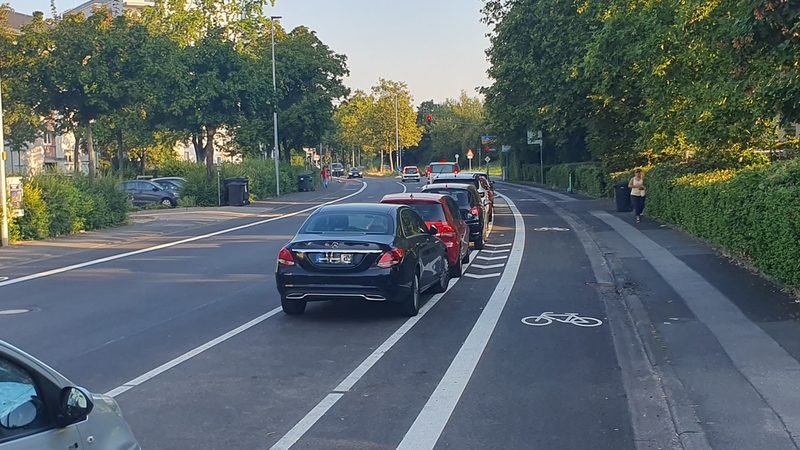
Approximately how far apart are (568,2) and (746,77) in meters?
23.0

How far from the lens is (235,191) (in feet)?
134

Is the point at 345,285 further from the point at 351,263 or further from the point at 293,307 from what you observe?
the point at 293,307

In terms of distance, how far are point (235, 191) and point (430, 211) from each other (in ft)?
86.3

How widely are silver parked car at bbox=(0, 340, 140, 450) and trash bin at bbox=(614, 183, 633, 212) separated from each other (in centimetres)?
2892

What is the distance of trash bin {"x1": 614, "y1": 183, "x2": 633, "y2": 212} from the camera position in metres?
31.2

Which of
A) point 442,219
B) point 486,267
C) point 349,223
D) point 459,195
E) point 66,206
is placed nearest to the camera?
point 349,223

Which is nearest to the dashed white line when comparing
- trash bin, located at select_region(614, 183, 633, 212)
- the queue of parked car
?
the queue of parked car

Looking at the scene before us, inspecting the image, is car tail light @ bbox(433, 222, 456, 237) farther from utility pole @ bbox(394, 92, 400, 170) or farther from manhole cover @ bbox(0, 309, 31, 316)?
utility pole @ bbox(394, 92, 400, 170)

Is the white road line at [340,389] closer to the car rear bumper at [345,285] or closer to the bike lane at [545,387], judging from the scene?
the car rear bumper at [345,285]

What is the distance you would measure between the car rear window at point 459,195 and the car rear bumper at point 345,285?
29.5 feet

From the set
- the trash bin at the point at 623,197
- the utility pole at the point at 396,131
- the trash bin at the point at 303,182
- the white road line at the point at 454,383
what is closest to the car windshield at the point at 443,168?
the trash bin at the point at 623,197

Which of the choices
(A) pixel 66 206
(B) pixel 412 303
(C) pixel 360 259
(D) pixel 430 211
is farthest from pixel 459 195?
(A) pixel 66 206

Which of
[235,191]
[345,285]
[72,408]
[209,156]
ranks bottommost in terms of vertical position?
[345,285]

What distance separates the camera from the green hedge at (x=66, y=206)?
77.1 ft
